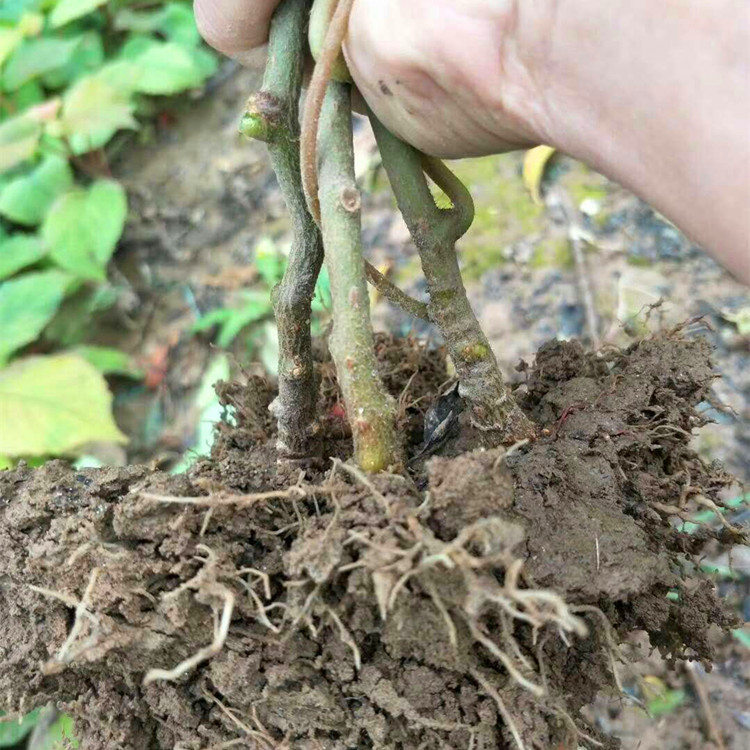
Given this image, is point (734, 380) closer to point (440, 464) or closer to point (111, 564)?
point (440, 464)

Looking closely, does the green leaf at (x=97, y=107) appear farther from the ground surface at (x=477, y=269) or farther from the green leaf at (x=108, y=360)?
the green leaf at (x=108, y=360)

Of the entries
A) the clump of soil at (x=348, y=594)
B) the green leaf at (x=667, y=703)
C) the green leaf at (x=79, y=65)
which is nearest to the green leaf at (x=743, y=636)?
the green leaf at (x=667, y=703)

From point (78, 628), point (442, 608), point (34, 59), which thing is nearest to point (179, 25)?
point (34, 59)

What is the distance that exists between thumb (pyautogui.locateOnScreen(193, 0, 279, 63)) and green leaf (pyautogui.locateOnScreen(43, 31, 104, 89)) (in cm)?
210

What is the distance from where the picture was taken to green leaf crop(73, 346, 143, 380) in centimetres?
228

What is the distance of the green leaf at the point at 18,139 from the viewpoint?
2281 mm

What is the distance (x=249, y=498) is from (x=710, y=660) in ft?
2.02

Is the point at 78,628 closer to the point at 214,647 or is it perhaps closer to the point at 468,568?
the point at 214,647

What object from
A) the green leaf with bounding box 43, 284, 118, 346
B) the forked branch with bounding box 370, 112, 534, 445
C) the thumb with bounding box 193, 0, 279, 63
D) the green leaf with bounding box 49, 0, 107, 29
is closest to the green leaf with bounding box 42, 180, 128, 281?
the green leaf with bounding box 43, 284, 118, 346

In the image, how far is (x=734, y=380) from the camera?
5.95 ft

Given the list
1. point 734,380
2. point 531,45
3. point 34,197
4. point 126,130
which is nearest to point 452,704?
point 531,45

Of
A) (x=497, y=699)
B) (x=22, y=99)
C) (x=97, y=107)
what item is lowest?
(x=22, y=99)

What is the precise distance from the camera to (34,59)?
8.79 ft

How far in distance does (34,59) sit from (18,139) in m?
0.52
